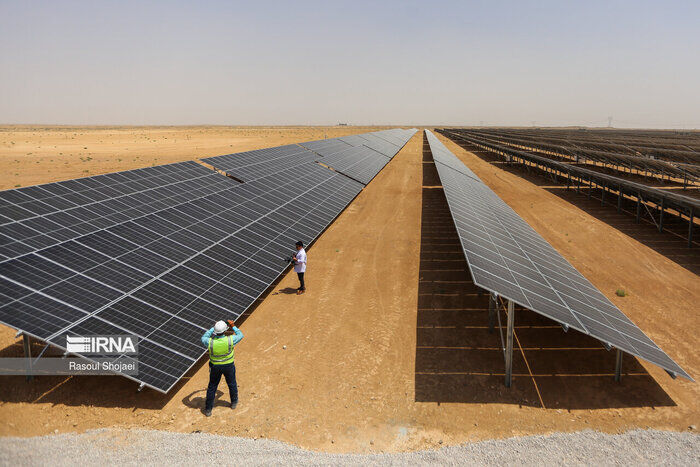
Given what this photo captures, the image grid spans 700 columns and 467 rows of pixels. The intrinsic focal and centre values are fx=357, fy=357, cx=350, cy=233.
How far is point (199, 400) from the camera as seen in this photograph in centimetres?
792

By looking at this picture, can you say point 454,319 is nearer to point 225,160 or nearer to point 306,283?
point 306,283

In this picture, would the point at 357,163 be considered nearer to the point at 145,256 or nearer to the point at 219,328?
the point at 145,256

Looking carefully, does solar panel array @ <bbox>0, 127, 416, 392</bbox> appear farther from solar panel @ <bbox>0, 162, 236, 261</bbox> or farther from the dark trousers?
the dark trousers

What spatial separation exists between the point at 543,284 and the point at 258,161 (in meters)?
20.5

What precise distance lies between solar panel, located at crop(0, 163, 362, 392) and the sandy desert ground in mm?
1108

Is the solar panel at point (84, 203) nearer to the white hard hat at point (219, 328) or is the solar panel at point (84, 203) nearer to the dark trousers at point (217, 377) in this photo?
the white hard hat at point (219, 328)

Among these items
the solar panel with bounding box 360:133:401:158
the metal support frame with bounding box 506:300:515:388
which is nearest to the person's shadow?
the metal support frame with bounding box 506:300:515:388

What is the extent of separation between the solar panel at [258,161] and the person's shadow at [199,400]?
44.6 feet

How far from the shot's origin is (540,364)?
919cm

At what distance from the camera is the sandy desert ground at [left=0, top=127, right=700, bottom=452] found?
23.8 ft

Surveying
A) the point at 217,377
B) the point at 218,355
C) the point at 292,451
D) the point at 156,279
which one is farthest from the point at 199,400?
the point at 156,279

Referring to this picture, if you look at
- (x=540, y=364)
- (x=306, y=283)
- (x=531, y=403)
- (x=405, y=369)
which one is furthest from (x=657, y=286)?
(x=306, y=283)

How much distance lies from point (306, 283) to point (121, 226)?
6514mm

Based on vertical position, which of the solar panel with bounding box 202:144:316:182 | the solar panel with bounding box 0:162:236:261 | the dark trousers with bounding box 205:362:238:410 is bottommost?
the dark trousers with bounding box 205:362:238:410
